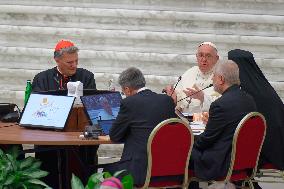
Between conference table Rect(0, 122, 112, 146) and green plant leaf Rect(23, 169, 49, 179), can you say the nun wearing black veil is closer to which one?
conference table Rect(0, 122, 112, 146)

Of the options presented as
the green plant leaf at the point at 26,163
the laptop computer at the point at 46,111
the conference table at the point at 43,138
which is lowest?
the green plant leaf at the point at 26,163

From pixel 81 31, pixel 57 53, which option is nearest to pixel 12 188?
pixel 57 53

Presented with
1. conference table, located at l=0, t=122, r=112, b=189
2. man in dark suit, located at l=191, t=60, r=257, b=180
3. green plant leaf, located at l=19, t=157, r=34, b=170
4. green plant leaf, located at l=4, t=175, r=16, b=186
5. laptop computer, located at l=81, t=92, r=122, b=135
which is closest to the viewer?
green plant leaf, located at l=4, t=175, r=16, b=186

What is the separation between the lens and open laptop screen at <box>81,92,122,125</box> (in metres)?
5.95

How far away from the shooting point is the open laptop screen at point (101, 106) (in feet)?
19.5

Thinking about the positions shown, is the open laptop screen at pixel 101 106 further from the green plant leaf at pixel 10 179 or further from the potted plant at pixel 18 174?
the green plant leaf at pixel 10 179

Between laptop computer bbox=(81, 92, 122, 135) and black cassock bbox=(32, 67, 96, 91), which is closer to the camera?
laptop computer bbox=(81, 92, 122, 135)

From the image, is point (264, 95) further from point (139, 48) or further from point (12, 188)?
point (139, 48)

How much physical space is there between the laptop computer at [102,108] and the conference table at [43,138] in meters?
0.18

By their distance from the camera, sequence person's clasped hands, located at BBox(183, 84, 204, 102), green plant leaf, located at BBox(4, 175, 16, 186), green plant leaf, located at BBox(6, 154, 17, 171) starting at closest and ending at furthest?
green plant leaf, located at BBox(4, 175, 16, 186) → green plant leaf, located at BBox(6, 154, 17, 171) → person's clasped hands, located at BBox(183, 84, 204, 102)

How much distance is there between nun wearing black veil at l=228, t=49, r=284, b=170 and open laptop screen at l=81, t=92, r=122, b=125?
3.76ft

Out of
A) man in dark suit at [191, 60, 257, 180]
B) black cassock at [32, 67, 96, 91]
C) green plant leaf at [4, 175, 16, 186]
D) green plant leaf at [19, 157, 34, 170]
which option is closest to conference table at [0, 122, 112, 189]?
green plant leaf at [19, 157, 34, 170]

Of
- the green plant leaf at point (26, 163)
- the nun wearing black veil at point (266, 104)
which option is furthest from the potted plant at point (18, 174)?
the nun wearing black veil at point (266, 104)

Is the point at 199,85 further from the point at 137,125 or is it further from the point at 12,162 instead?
the point at 12,162
